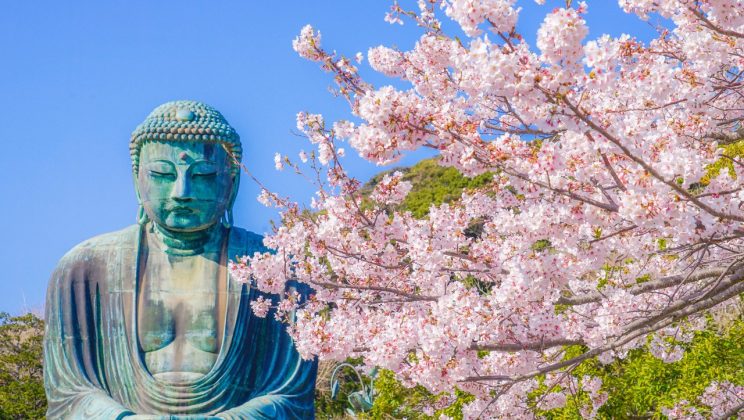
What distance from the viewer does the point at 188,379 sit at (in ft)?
19.3

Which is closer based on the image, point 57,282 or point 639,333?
point 639,333

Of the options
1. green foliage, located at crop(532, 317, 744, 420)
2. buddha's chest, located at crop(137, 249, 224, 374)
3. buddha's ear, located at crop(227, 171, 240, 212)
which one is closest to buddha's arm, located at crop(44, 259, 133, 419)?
buddha's chest, located at crop(137, 249, 224, 374)

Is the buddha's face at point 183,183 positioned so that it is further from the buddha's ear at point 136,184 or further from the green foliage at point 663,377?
the green foliage at point 663,377

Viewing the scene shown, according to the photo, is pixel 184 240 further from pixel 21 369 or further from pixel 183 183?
pixel 21 369

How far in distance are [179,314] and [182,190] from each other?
74 centimetres

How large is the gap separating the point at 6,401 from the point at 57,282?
9673mm

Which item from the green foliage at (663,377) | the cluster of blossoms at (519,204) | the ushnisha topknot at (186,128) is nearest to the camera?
the cluster of blossoms at (519,204)

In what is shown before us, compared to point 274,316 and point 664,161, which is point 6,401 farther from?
point 664,161

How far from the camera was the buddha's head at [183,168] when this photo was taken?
6094 millimetres

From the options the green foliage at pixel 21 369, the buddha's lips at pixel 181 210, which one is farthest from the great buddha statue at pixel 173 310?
the green foliage at pixel 21 369

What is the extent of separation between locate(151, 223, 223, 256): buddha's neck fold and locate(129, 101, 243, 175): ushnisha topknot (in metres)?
0.42

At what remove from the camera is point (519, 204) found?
21.5 feet

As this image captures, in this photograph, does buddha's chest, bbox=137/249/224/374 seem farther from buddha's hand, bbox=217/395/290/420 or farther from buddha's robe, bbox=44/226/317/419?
buddha's hand, bbox=217/395/290/420

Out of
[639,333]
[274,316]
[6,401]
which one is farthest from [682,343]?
[6,401]
